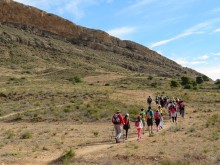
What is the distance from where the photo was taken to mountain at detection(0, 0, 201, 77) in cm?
7912

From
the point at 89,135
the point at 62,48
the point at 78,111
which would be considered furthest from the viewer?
the point at 62,48

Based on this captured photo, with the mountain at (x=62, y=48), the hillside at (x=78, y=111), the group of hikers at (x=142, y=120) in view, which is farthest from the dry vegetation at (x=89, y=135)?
the mountain at (x=62, y=48)

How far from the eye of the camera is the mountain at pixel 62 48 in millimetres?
79125

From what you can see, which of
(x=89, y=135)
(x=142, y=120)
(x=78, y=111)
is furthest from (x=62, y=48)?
(x=142, y=120)

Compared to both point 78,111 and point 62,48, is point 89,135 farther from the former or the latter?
point 62,48

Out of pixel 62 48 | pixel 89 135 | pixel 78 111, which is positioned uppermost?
pixel 62 48

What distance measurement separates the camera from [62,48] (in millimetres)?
89875

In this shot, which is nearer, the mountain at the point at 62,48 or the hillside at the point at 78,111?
the hillside at the point at 78,111

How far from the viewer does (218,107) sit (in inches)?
1411

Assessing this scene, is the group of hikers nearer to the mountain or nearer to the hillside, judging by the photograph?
the hillside

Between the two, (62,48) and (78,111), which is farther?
(62,48)

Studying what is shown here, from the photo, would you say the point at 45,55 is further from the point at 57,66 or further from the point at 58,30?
the point at 58,30

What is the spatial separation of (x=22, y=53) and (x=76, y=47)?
68.2 feet

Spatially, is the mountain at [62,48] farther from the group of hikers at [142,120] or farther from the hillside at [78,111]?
the group of hikers at [142,120]
